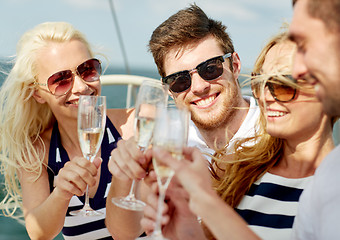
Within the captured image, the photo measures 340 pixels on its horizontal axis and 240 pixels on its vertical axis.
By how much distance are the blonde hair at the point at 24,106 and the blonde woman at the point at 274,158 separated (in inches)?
44.9

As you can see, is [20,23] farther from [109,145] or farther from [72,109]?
[109,145]

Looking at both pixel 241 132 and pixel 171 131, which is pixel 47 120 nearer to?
pixel 241 132

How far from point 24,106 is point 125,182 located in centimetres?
110

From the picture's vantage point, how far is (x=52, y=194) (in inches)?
76.3

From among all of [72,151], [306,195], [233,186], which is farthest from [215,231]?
[72,151]

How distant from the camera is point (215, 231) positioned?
3.40 ft

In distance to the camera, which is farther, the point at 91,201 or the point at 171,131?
the point at 91,201

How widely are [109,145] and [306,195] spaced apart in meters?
1.39

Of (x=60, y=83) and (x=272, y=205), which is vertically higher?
(x=60, y=83)

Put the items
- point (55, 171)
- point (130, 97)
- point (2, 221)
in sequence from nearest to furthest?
point (55, 171), point (130, 97), point (2, 221)

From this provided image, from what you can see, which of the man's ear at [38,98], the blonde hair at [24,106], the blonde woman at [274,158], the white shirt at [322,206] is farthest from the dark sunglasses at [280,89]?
the man's ear at [38,98]

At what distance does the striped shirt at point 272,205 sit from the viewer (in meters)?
1.58

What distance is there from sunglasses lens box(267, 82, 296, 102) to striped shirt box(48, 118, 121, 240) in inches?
45.6

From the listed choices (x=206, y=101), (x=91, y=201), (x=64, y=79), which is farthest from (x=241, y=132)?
(x=64, y=79)
